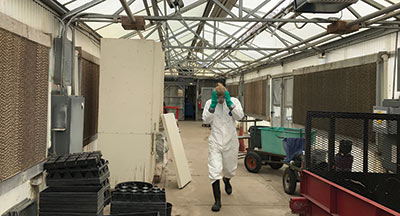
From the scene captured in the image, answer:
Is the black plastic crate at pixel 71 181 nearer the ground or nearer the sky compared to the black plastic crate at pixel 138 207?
nearer the sky

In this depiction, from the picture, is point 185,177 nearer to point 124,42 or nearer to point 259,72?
point 124,42

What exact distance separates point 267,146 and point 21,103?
4.02m

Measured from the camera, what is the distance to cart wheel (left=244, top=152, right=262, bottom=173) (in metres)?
5.64

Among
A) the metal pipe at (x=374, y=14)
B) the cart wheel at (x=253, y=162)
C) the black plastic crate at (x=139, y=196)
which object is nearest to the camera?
the black plastic crate at (x=139, y=196)

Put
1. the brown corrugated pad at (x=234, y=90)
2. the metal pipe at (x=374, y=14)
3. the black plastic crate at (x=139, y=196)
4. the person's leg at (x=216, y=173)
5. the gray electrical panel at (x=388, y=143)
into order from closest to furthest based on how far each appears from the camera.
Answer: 1. the gray electrical panel at (x=388, y=143)
2. the black plastic crate at (x=139, y=196)
3. the metal pipe at (x=374, y=14)
4. the person's leg at (x=216, y=173)
5. the brown corrugated pad at (x=234, y=90)

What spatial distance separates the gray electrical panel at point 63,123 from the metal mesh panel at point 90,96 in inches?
37.7

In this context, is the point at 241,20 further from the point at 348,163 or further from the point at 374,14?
the point at 348,163

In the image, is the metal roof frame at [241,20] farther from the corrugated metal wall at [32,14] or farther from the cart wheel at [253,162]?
the cart wheel at [253,162]

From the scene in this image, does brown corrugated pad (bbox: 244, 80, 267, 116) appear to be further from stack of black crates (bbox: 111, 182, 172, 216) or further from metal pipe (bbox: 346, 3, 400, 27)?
stack of black crates (bbox: 111, 182, 172, 216)

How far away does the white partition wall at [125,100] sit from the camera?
420 cm

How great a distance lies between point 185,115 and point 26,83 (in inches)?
615

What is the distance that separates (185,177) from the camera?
192 inches

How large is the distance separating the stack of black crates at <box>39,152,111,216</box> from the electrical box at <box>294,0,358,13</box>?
244 centimetres

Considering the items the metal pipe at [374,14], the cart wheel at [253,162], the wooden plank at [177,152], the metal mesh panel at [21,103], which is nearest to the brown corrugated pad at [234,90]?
the cart wheel at [253,162]
